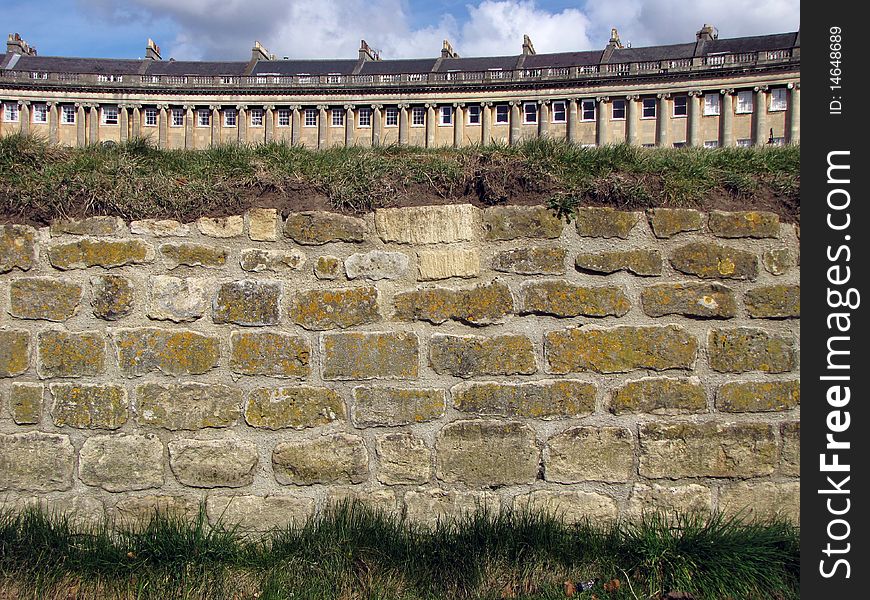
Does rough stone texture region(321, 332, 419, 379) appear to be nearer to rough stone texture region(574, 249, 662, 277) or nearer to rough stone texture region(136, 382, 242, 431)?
rough stone texture region(136, 382, 242, 431)

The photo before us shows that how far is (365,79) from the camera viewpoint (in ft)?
210

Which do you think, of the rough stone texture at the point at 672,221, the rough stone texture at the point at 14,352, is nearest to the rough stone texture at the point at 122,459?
the rough stone texture at the point at 14,352

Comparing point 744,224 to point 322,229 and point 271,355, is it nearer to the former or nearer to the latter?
point 322,229

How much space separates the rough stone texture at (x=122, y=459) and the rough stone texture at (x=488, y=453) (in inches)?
64.1

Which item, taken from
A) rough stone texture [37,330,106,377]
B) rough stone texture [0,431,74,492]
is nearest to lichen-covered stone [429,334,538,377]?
rough stone texture [37,330,106,377]

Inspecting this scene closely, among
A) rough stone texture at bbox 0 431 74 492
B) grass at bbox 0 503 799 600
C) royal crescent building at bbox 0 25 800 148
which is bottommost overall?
grass at bbox 0 503 799 600

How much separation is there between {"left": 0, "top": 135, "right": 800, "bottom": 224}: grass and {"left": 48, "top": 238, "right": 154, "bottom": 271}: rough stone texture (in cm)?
18

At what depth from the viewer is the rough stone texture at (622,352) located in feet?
12.4

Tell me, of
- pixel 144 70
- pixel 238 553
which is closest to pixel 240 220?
pixel 238 553

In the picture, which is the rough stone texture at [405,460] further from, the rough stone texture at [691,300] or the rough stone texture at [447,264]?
the rough stone texture at [691,300]

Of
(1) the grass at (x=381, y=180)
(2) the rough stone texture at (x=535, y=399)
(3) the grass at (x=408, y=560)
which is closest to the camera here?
(3) the grass at (x=408, y=560)

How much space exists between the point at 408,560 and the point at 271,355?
4.43 feet

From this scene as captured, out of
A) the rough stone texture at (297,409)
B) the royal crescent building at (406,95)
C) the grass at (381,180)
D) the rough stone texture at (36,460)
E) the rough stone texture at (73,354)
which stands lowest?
the rough stone texture at (36,460)

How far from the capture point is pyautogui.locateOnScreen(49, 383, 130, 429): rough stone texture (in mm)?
3834
